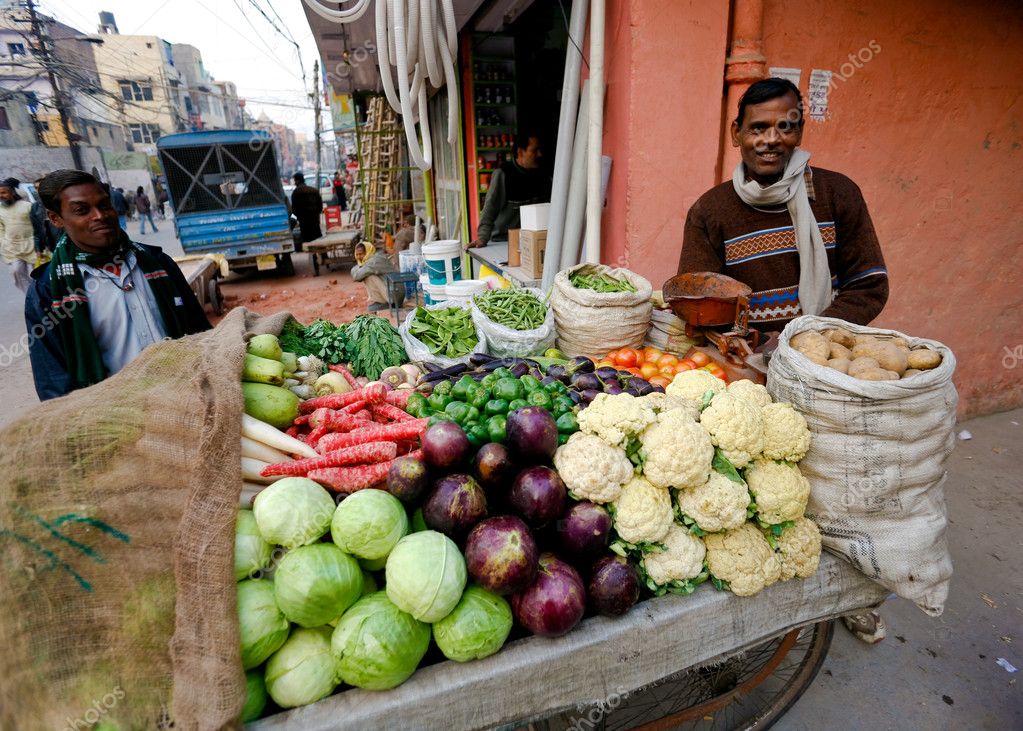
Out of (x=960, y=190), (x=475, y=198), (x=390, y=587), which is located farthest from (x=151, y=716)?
(x=475, y=198)

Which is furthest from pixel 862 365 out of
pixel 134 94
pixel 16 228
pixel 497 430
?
pixel 134 94

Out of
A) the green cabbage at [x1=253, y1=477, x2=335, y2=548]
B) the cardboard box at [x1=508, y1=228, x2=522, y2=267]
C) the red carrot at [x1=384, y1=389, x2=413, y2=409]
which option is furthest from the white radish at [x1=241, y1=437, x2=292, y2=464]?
the cardboard box at [x1=508, y1=228, x2=522, y2=267]

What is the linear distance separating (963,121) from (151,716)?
6.58 m

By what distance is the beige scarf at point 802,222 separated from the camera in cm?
256

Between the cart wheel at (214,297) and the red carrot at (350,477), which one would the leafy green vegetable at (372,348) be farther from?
the cart wheel at (214,297)

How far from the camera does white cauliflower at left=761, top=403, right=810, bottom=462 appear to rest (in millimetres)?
1816

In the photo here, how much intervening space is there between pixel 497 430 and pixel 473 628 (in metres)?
0.63

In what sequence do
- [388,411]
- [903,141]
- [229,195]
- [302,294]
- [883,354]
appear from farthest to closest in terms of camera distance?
1. [229,195]
2. [302,294]
3. [903,141]
4. [388,411]
5. [883,354]

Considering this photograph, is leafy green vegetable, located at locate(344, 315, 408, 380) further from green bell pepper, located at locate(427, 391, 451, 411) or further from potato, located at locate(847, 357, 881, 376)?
potato, located at locate(847, 357, 881, 376)

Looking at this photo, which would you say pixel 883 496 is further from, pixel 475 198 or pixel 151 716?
pixel 475 198

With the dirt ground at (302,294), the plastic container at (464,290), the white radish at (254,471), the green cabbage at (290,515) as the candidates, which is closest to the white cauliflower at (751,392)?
the green cabbage at (290,515)

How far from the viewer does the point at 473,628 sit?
152 centimetres

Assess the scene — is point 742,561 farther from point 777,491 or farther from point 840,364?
point 840,364

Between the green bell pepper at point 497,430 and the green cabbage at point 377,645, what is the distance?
623 mm
